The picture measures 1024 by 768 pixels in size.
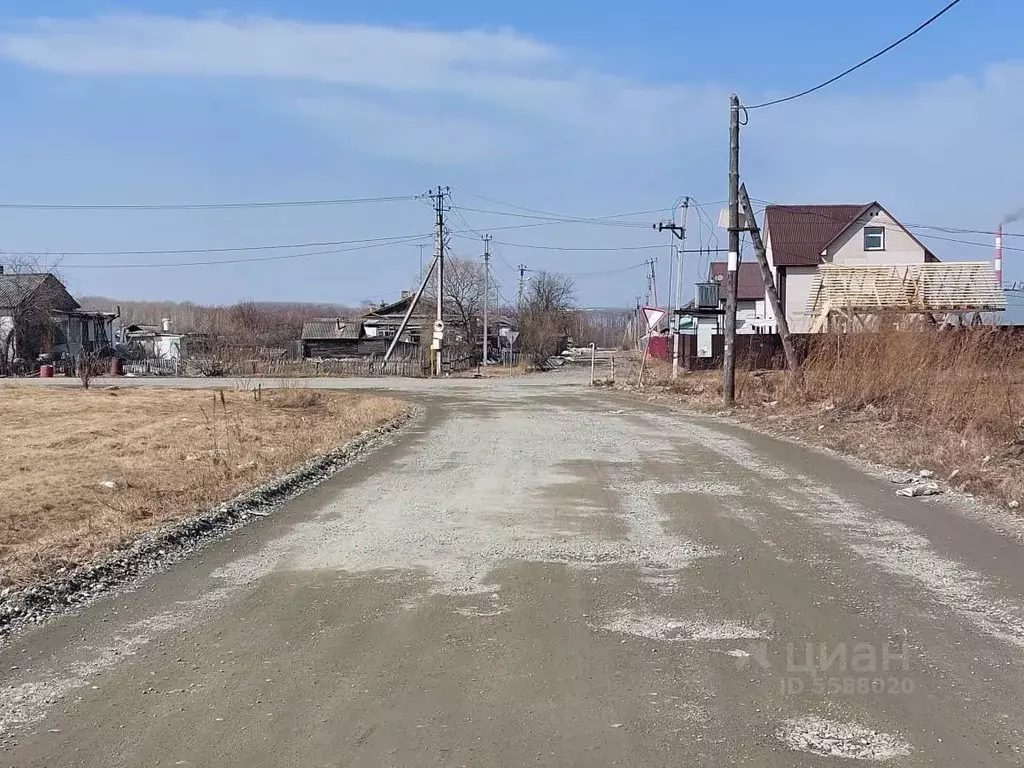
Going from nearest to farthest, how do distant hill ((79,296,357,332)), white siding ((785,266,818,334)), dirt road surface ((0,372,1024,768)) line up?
dirt road surface ((0,372,1024,768)) → white siding ((785,266,818,334)) → distant hill ((79,296,357,332))

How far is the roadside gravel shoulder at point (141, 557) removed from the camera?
554 cm

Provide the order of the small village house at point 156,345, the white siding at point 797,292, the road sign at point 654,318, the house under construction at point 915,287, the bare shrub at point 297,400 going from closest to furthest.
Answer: the bare shrub at point 297,400 → the road sign at point 654,318 → the house under construction at point 915,287 → the white siding at point 797,292 → the small village house at point 156,345

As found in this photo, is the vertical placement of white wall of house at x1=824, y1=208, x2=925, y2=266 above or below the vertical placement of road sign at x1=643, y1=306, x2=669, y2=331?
above

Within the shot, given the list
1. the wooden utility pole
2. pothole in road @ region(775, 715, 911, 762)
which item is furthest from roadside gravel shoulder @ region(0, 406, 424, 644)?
the wooden utility pole


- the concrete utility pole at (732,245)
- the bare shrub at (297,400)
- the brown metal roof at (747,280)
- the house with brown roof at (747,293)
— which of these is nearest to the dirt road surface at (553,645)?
the concrete utility pole at (732,245)

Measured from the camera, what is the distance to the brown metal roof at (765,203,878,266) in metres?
47.0

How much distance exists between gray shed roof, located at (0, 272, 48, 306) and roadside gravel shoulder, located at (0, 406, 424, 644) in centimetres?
5922

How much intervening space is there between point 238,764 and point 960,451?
10.1 metres

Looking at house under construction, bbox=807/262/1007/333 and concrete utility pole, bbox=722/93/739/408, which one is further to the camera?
house under construction, bbox=807/262/1007/333

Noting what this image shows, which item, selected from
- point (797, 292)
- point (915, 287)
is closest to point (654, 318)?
point (915, 287)

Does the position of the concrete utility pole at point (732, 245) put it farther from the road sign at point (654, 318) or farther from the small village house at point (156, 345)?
the small village house at point (156, 345)

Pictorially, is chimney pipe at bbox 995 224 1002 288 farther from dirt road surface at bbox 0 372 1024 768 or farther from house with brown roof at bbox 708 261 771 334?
dirt road surface at bbox 0 372 1024 768

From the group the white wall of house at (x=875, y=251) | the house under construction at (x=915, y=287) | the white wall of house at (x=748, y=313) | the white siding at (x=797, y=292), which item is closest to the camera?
the house under construction at (x=915, y=287)

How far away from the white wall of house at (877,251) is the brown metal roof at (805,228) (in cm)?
52
